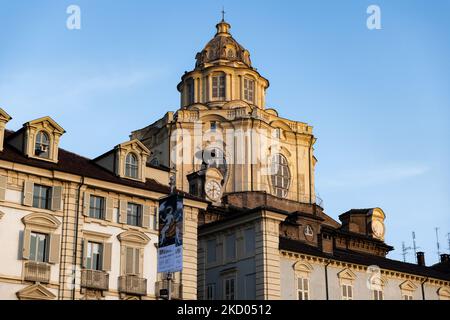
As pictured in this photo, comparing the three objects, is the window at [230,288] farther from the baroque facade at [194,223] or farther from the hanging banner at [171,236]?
the hanging banner at [171,236]

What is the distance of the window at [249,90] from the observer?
283 ft

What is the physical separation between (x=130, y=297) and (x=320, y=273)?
16.2 m

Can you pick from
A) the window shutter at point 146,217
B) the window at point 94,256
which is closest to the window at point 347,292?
the window shutter at point 146,217

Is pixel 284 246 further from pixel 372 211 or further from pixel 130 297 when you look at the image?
pixel 372 211

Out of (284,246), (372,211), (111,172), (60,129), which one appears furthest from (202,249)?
(372,211)

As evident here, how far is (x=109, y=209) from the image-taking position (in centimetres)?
4631

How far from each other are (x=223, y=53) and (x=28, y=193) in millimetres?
48844

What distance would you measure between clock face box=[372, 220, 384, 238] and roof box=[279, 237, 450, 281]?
898 cm

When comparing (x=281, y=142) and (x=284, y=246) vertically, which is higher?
(x=281, y=142)

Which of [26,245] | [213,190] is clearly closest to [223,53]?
[213,190]

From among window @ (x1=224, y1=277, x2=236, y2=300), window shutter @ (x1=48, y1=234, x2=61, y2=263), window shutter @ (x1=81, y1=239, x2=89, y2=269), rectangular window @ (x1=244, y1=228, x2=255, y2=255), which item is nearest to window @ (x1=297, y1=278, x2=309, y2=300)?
rectangular window @ (x1=244, y1=228, x2=255, y2=255)

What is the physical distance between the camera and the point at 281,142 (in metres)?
83.5
